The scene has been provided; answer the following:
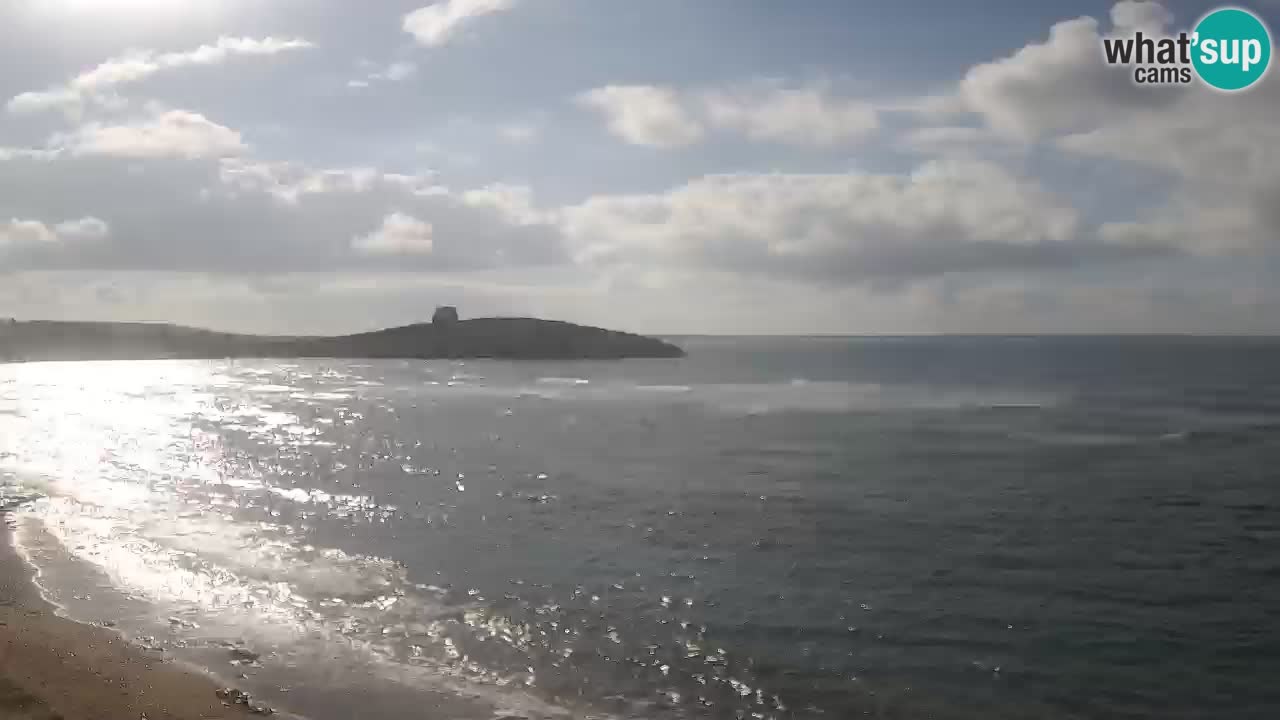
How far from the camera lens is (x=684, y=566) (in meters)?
25.8

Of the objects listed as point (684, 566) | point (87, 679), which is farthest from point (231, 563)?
point (684, 566)

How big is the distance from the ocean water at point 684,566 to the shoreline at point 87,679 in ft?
2.77

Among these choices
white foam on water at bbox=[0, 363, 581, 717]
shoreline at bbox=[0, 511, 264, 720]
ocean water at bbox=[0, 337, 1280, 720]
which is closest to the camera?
shoreline at bbox=[0, 511, 264, 720]

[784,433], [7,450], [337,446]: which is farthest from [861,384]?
[7,450]

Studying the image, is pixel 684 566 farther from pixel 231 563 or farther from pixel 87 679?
pixel 87 679

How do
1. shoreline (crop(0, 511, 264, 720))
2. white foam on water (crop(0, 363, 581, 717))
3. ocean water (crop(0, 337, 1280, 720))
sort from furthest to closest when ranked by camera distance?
white foam on water (crop(0, 363, 581, 717))
ocean water (crop(0, 337, 1280, 720))
shoreline (crop(0, 511, 264, 720))

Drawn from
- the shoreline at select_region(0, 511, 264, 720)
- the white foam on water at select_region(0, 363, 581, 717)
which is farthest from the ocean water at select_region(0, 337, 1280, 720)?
the shoreline at select_region(0, 511, 264, 720)

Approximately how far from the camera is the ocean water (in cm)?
1711

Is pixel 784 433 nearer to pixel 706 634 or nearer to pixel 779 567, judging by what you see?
pixel 779 567

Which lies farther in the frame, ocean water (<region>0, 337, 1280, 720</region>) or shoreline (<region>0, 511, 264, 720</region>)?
ocean water (<region>0, 337, 1280, 720</region>)

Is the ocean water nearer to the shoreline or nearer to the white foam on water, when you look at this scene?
the white foam on water

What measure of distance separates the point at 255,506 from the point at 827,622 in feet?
78.2

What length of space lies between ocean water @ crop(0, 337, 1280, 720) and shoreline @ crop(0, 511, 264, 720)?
844 millimetres

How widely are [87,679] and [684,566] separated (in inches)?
602
